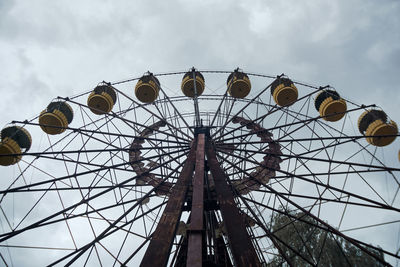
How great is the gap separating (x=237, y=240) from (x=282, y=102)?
9076mm

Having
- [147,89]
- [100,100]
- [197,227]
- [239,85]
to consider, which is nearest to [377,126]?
[239,85]

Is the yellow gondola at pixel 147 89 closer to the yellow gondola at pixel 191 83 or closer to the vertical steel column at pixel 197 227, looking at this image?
the yellow gondola at pixel 191 83

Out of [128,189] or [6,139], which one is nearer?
[6,139]

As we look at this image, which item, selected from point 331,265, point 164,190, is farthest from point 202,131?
point 331,265

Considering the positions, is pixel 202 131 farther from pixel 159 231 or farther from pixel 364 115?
pixel 364 115

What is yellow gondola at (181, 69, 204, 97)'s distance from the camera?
499 inches

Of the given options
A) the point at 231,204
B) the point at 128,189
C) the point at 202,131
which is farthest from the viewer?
the point at 128,189

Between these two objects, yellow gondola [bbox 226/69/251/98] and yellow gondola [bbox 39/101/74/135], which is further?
yellow gondola [bbox 226/69/251/98]

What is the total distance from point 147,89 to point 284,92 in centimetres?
652

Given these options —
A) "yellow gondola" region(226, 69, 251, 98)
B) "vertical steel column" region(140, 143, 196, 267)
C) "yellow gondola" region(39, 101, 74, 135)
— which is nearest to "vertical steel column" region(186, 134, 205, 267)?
"vertical steel column" region(140, 143, 196, 267)

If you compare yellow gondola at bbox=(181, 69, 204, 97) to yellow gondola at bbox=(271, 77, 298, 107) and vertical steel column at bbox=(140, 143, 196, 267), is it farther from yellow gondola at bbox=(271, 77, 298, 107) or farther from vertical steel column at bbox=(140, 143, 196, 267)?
vertical steel column at bbox=(140, 143, 196, 267)

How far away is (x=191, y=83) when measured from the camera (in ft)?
41.4

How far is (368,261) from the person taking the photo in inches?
643

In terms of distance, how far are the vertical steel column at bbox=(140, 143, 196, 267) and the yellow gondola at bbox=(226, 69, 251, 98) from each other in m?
8.13
